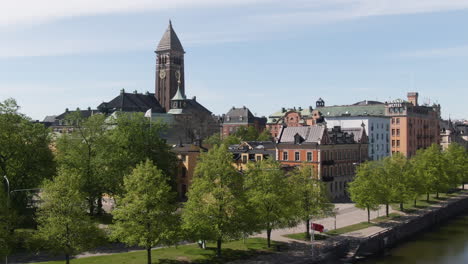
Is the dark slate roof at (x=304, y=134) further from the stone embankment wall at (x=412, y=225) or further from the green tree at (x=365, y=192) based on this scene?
the stone embankment wall at (x=412, y=225)

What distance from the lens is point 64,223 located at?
41000mm

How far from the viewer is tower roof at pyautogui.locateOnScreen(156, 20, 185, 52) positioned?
179 meters

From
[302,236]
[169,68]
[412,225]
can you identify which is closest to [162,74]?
[169,68]

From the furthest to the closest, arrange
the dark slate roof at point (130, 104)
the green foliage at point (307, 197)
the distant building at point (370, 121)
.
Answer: the dark slate roof at point (130, 104)
the distant building at point (370, 121)
the green foliage at point (307, 197)

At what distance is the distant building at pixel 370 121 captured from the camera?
124319 mm

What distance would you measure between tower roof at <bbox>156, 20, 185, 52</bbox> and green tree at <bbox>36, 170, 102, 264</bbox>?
14048 cm

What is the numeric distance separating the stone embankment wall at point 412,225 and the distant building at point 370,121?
30.3 meters

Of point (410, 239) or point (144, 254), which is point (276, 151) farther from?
point (144, 254)

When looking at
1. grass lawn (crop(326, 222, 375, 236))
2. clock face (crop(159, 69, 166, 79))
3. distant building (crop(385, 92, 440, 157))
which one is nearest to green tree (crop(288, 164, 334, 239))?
grass lawn (crop(326, 222, 375, 236))

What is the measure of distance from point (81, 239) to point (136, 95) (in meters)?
131

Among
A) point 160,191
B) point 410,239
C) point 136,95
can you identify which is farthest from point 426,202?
point 136,95

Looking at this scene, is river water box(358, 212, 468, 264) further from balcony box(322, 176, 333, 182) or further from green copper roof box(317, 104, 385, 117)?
green copper roof box(317, 104, 385, 117)

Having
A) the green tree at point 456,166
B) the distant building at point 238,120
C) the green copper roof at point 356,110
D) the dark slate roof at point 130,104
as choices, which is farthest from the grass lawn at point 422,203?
the dark slate roof at point 130,104

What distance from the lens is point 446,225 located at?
78875mm
